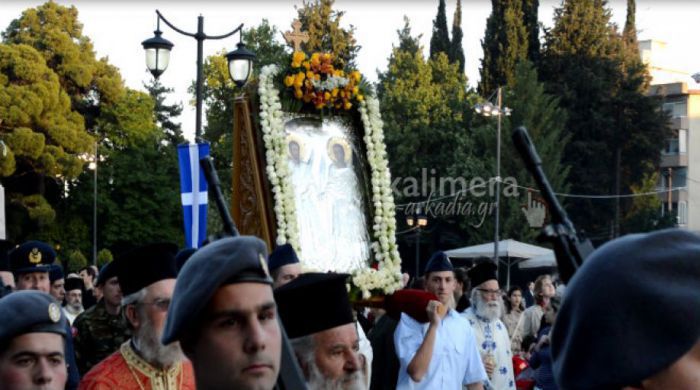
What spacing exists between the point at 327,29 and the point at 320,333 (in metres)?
62.6

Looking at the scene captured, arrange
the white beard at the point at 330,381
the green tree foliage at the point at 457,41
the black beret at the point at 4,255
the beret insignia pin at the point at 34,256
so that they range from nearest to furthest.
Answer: the white beard at the point at 330,381 → the black beret at the point at 4,255 → the beret insignia pin at the point at 34,256 → the green tree foliage at the point at 457,41

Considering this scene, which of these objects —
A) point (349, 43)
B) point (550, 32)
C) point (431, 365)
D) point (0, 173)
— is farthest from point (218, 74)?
point (431, 365)

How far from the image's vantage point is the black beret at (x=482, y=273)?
11570 mm

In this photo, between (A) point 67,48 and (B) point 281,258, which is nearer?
(B) point 281,258

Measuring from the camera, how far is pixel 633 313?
1842 mm

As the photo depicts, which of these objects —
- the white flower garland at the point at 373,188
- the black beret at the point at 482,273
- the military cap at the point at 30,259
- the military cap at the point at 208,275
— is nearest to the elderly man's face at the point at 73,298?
the military cap at the point at 30,259

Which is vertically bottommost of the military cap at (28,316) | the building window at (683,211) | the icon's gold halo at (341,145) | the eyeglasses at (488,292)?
the building window at (683,211)

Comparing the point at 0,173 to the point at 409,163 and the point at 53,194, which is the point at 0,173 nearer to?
the point at 53,194

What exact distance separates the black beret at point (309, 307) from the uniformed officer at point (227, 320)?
1938 mm

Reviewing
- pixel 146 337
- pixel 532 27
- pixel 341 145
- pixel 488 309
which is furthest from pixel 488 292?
pixel 532 27

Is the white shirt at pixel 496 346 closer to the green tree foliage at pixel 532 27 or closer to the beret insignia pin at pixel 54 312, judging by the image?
the beret insignia pin at pixel 54 312

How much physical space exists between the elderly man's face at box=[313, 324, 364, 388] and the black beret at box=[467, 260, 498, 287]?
22.0ft

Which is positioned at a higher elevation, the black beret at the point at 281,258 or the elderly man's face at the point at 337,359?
the black beret at the point at 281,258

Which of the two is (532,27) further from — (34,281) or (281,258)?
(281,258)
